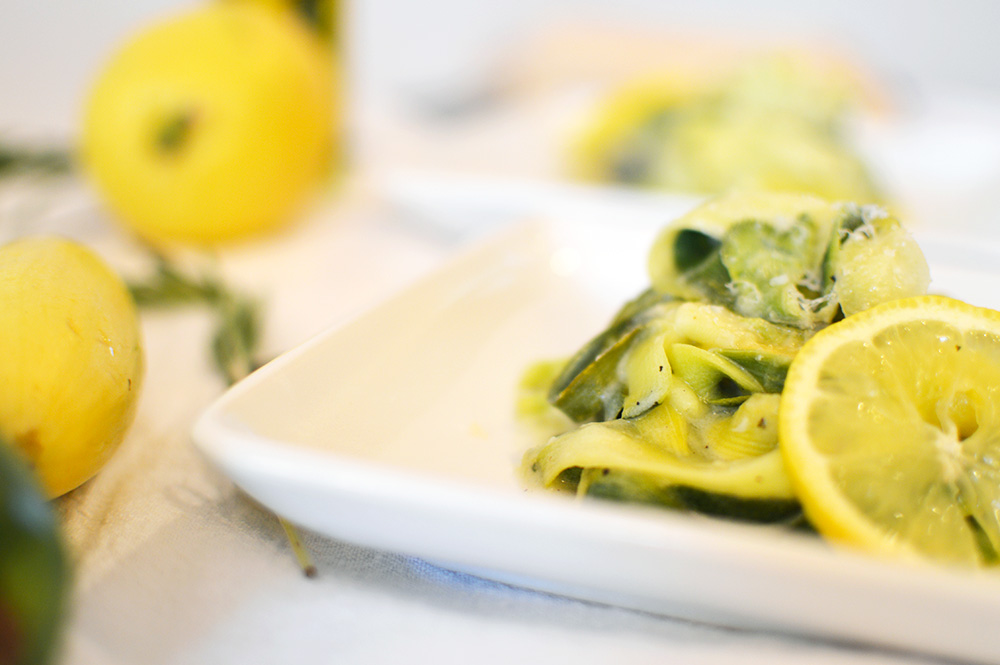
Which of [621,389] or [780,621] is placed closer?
[780,621]

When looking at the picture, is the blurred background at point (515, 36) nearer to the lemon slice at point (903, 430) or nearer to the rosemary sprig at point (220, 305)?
the rosemary sprig at point (220, 305)

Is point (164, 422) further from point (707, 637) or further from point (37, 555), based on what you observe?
point (707, 637)

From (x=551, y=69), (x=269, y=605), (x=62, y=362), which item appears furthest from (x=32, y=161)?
(x=551, y=69)

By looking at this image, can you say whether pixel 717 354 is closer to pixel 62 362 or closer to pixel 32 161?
pixel 62 362

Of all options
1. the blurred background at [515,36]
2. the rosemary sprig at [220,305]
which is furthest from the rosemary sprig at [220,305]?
the blurred background at [515,36]

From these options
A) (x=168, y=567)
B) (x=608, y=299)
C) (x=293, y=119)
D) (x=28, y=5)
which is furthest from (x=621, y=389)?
(x=28, y=5)
